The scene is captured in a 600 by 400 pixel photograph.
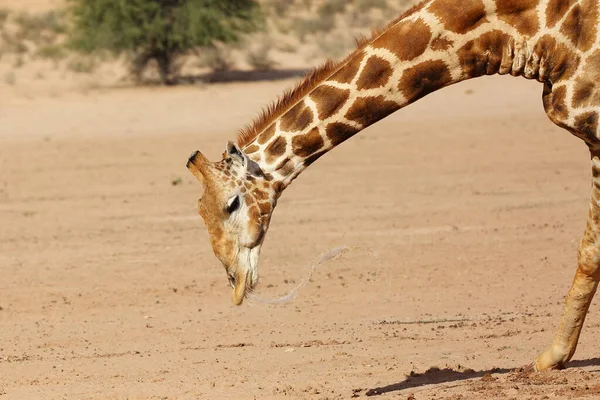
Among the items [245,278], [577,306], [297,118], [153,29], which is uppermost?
[153,29]

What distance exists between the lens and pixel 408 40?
6109 mm

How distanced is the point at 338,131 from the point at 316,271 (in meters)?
4.17

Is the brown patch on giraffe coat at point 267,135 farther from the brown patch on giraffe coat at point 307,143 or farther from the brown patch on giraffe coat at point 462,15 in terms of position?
the brown patch on giraffe coat at point 462,15

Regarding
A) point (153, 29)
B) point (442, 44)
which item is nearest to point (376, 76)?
point (442, 44)

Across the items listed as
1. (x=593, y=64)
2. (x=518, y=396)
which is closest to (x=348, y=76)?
(x=593, y=64)

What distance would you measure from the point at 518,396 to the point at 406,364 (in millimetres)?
1137

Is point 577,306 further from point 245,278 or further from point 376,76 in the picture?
point 245,278

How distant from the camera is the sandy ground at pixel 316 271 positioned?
282 inches

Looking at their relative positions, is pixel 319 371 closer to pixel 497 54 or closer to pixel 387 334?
pixel 387 334

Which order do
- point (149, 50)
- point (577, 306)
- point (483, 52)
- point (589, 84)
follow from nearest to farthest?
point (589, 84) < point (483, 52) < point (577, 306) < point (149, 50)

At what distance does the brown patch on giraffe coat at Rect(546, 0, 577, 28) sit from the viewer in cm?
611

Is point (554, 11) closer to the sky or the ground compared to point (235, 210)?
closer to the sky

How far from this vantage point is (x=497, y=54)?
243 inches

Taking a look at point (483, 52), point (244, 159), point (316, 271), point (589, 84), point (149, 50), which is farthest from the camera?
point (149, 50)
